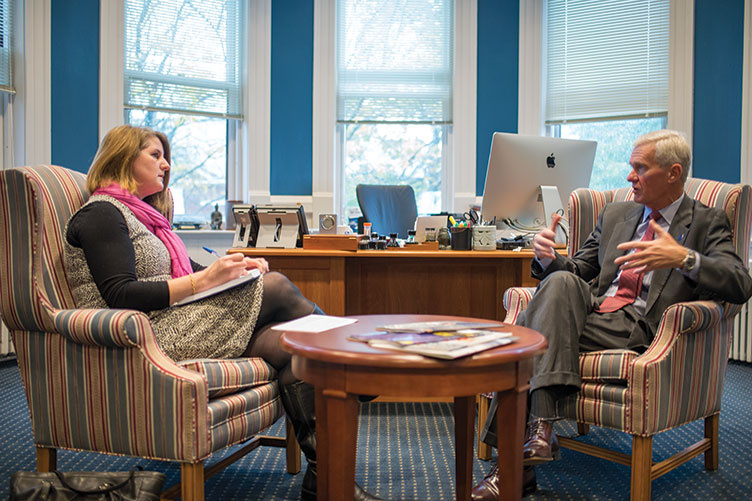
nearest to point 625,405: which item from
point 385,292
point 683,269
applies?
point 683,269

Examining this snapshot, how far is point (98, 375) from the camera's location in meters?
1.71

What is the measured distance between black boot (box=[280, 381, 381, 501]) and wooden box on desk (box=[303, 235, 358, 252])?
3.41 ft

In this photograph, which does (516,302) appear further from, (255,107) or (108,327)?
(255,107)

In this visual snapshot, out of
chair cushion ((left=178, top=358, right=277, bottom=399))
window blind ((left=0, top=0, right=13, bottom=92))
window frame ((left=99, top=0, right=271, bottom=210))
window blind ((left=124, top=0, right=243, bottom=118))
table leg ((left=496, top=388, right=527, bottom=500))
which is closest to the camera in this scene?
table leg ((left=496, top=388, right=527, bottom=500))

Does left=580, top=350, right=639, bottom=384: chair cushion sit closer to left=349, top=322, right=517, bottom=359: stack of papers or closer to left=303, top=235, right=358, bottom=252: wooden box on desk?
left=349, top=322, right=517, bottom=359: stack of papers

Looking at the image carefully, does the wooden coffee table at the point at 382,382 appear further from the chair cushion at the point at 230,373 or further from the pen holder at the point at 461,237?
the pen holder at the point at 461,237

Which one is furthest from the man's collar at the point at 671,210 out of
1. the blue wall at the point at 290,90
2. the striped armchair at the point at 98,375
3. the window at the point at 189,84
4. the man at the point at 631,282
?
the window at the point at 189,84

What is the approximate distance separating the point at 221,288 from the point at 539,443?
1.07 meters

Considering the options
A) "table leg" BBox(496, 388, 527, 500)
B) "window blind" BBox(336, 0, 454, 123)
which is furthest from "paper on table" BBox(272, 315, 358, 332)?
"window blind" BBox(336, 0, 454, 123)

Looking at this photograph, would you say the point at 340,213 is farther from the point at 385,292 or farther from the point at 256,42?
the point at 385,292

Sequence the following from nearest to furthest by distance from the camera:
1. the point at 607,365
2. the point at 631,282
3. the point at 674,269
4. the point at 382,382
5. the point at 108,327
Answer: the point at 382,382 < the point at 108,327 < the point at 607,365 < the point at 674,269 < the point at 631,282

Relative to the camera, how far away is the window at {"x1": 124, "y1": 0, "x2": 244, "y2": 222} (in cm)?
471

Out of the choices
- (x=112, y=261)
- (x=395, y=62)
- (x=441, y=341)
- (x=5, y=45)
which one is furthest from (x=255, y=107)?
(x=441, y=341)

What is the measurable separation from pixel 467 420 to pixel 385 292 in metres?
1.39
